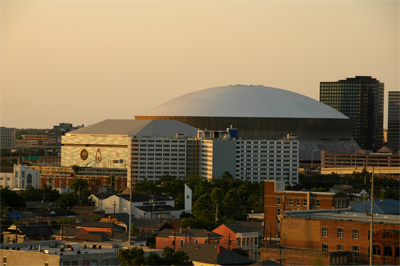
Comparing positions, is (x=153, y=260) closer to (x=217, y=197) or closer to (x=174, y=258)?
(x=174, y=258)

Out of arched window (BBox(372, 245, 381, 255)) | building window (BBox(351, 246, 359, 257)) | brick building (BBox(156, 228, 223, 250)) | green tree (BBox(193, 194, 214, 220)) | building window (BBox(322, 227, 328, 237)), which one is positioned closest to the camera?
arched window (BBox(372, 245, 381, 255))

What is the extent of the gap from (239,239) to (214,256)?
40.2 ft

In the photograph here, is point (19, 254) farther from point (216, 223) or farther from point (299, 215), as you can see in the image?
point (216, 223)

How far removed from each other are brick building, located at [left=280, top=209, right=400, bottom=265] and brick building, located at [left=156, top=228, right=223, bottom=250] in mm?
8783

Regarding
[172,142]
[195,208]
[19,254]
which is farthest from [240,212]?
[172,142]

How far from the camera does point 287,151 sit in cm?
14850

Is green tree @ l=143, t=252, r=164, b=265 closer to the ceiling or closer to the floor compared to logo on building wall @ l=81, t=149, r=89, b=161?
closer to the floor

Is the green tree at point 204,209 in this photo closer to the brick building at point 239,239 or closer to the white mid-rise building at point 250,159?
the brick building at point 239,239

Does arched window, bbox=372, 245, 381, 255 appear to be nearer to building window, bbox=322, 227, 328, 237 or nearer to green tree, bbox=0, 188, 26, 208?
building window, bbox=322, 227, 328, 237

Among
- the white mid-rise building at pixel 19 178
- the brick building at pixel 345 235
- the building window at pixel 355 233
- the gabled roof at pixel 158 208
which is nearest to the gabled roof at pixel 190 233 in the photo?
the brick building at pixel 345 235

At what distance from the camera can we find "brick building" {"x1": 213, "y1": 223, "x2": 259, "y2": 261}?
59.2 meters

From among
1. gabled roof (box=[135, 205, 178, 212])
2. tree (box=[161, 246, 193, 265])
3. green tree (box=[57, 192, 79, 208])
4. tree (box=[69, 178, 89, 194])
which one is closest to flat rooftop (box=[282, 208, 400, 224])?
tree (box=[161, 246, 193, 265])

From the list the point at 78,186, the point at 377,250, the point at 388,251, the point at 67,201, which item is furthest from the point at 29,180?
the point at 388,251

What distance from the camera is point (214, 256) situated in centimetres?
4756
